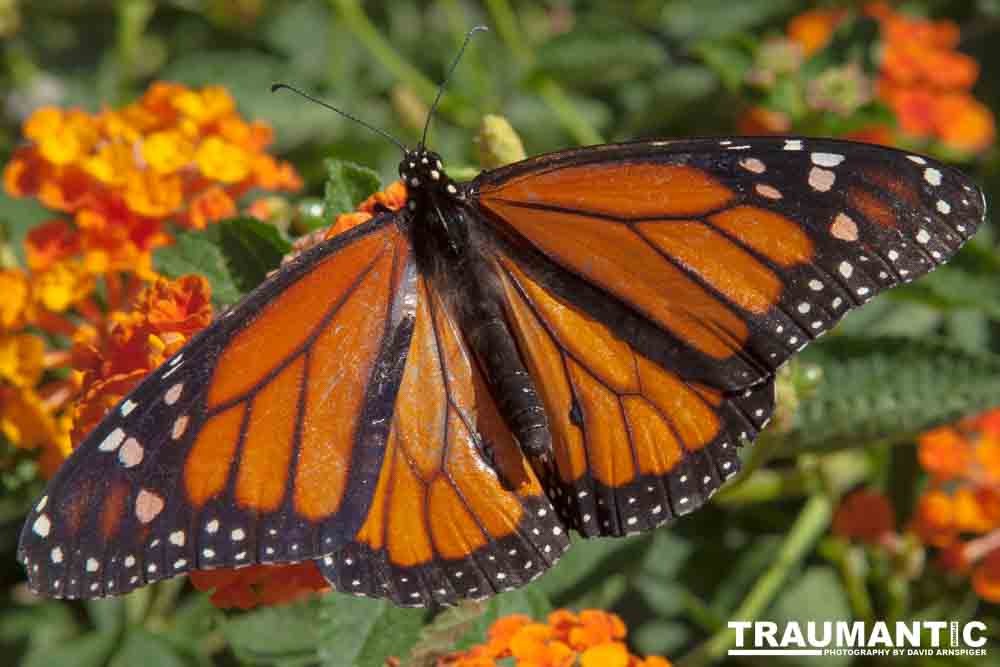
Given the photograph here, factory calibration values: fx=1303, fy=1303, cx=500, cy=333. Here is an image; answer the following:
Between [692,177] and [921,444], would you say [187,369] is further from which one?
[921,444]

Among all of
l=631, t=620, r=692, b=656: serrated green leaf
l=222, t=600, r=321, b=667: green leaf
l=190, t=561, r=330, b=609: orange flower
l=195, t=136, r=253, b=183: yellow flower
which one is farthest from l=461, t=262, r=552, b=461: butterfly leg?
l=631, t=620, r=692, b=656: serrated green leaf

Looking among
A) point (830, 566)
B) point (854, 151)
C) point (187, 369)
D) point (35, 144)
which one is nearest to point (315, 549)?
point (187, 369)

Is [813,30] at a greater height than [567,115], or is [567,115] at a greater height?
[813,30]

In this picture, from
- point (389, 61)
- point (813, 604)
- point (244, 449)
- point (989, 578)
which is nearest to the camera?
point (244, 449)

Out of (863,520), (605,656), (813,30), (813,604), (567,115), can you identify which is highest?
(813,30)

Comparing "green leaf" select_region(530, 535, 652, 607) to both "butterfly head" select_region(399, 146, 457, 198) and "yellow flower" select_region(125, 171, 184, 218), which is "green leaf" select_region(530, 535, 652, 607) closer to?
"butterfly head" select_region(399, 146, 457, 198)

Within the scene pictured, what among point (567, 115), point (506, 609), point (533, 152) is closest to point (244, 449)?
point (506, 609)

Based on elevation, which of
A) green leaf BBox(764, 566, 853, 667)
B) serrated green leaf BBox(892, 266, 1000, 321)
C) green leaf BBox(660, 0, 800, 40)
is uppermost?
green leaf BBox(660, 0, 800, 40)

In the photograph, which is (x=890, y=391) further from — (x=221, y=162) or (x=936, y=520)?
(x=221, y=162)
